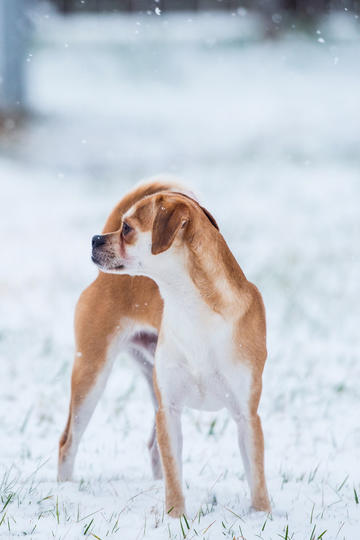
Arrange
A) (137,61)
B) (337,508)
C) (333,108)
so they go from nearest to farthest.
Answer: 1. (337,508)
2. (333,108)
3. (137,61)

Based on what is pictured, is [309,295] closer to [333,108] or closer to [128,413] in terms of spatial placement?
[128,413]

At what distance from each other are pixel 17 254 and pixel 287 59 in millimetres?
14136

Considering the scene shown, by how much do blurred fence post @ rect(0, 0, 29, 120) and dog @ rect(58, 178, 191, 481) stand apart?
1563 centimetres

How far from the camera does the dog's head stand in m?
2.79

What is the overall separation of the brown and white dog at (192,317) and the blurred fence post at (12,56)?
16153mm

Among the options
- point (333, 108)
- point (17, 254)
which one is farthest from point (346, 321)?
point (333, 108)

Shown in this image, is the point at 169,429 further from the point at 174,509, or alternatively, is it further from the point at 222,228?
the point at 222,228

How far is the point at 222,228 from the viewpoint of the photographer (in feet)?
35.8

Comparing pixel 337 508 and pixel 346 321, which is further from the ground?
pixel 337 508

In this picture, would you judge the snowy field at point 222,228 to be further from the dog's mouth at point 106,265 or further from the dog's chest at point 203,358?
the dog's mouth at point 106,265

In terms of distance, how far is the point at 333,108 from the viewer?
1956cm

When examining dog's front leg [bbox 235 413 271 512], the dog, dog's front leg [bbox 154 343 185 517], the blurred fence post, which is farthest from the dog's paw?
the blurred fence post

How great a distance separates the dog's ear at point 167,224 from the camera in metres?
2.78

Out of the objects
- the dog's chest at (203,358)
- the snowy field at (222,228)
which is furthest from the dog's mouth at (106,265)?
the snowy field at (222,228)
